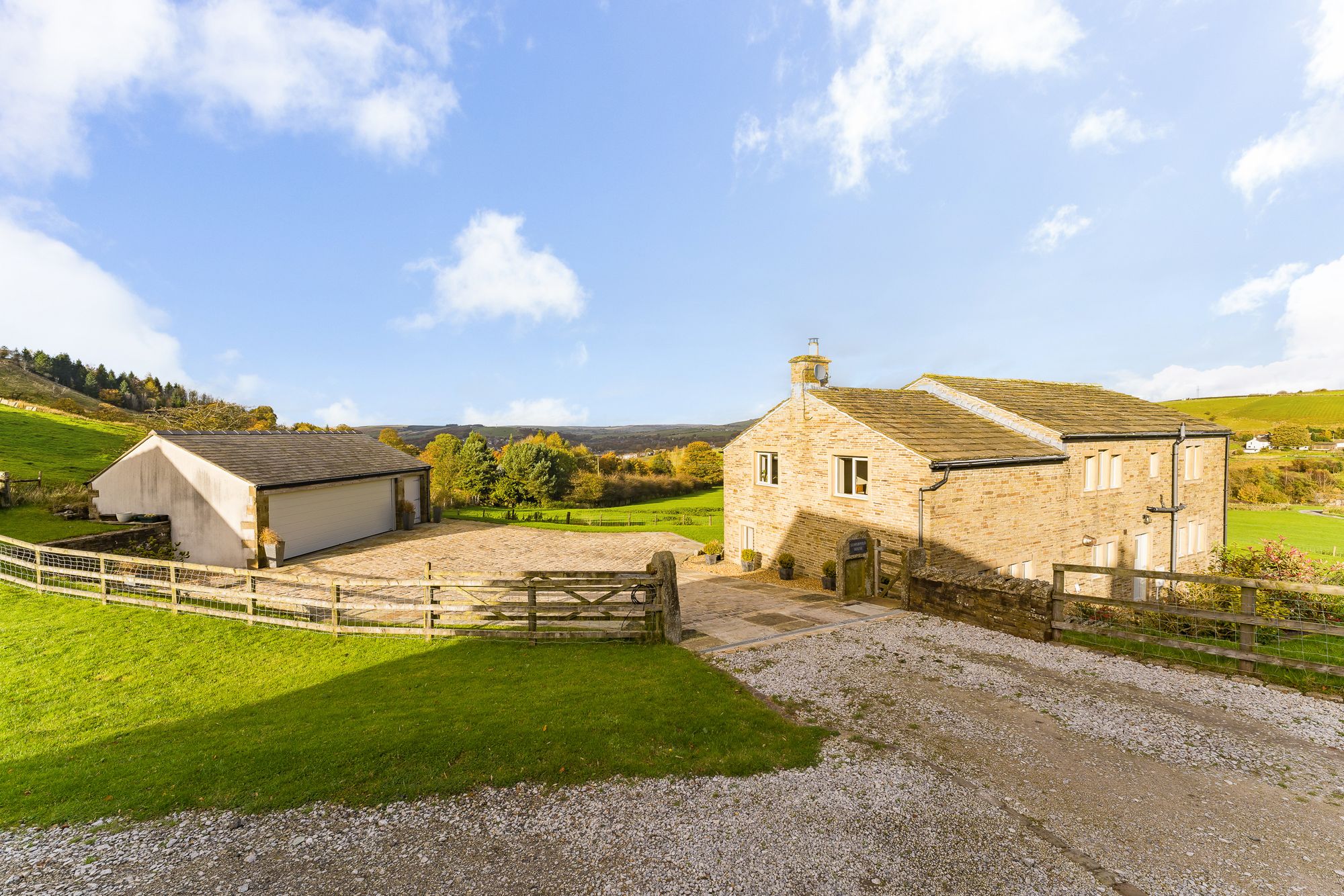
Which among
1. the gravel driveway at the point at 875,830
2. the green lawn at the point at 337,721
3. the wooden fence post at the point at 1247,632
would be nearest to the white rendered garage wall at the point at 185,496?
the green lawn at the point at 337,721

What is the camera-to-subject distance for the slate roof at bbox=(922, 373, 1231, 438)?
2053cm

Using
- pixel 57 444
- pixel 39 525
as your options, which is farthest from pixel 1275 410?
pixel 57 444

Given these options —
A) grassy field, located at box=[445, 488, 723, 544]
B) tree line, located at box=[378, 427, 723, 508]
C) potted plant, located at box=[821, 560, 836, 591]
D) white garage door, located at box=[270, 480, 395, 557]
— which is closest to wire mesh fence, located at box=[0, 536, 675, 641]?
potted plant, located at box=[821, 560, 836, 591]

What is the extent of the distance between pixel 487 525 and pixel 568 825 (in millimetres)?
30355

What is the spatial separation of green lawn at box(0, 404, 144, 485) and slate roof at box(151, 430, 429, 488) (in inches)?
363

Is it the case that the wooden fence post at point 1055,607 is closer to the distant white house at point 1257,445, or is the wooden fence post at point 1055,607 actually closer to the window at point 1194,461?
the window at point 1194,461

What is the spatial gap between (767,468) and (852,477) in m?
4.42

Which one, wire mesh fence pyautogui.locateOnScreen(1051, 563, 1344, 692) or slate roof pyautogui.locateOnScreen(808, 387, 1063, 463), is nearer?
wire mesh fence pyautogui.locateOnScreen(1051, 563, 1344, 692)

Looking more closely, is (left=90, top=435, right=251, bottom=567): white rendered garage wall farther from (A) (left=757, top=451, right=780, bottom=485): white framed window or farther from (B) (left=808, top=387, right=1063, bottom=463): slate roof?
(B) (left=808, top=387, right=1063, bottom=463): slate roof

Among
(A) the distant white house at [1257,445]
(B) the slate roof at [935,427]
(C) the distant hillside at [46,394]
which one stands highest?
(C) the distant hillside at [46,394]

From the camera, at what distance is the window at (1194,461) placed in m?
24.5

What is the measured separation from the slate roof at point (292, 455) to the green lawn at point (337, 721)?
1190 centimetres

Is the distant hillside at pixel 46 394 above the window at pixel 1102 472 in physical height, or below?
above

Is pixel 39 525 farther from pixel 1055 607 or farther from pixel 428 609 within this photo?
pixel 1055 607
